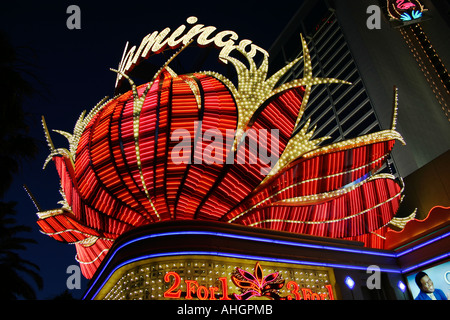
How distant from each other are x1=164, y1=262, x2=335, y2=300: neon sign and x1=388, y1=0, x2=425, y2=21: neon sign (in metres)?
47.0

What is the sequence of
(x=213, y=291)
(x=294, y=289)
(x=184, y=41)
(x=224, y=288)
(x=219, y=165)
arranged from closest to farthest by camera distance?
(x=213, y=291) < (x=224, y=288) < (x=294, y=289) < (x=219, y=165) < (x=184, y=41)

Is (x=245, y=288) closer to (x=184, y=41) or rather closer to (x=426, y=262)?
(x=426, y=262)

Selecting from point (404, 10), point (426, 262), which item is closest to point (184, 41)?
point (426, 262)

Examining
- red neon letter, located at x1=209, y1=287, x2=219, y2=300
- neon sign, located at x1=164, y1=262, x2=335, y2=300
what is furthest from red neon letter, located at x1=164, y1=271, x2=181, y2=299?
red neon letter, located at x1=209, y1=287, x2=219, y2=300

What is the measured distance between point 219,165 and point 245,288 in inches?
154

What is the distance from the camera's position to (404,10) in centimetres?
4856

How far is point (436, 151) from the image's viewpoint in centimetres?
4144

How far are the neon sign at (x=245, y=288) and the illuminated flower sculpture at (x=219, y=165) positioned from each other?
303 cm

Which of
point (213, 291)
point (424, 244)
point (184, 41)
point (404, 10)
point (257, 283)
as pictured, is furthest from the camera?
point (404, 10)

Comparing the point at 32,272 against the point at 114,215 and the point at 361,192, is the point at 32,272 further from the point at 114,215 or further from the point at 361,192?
the point at 361,192

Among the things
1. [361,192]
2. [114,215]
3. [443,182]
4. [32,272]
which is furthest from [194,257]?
[32,272]
